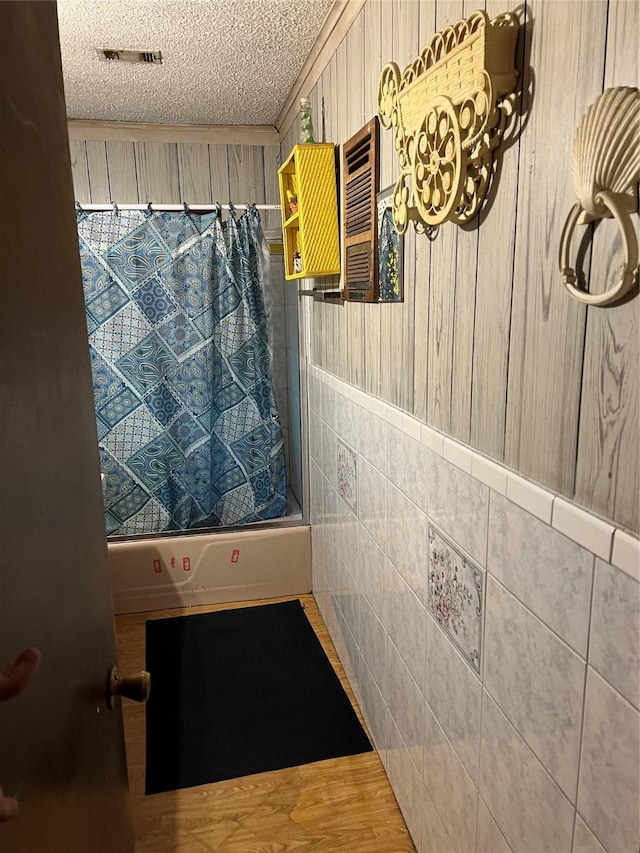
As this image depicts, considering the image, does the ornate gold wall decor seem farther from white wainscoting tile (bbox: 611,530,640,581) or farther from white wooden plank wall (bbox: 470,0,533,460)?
white wainscoting tile (bbox: 611,530,640,581)

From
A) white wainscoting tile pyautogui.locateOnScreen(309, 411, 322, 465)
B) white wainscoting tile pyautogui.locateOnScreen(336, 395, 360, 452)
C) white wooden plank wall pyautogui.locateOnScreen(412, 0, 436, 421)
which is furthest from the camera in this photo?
white wainscoting tile pyautogui.locateOnScreen(309, 411, 322, 465)

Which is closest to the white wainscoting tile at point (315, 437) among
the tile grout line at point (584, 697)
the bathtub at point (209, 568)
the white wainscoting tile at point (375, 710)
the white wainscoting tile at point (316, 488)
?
the white wainscoting tile at point (316, 488)

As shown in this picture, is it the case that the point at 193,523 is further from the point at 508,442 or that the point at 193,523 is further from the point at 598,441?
the point at 598,441

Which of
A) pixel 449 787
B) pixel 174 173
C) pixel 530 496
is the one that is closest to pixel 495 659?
pixel 530 496

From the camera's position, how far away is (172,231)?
2.74 m

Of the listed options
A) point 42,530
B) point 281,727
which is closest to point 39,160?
point 42,530

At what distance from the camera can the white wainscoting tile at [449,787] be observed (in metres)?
1.26

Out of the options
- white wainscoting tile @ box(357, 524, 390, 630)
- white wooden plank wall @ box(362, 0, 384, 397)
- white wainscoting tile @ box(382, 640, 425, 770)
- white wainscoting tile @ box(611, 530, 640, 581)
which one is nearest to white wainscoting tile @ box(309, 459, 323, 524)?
white wainscoting tile @ box(357, 524, 390, 630)

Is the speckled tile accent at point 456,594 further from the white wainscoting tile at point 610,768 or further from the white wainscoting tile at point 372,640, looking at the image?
the white wainscoting tile at point 372,640

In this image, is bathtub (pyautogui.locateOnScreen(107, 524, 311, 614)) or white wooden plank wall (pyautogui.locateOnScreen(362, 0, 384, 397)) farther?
bathtub (pyautogui.locateOnScreen(107, 524, 311, 614))

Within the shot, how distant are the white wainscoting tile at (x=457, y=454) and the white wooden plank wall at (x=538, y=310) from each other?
0.08 ft

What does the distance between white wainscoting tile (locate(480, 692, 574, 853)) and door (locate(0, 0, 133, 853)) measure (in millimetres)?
677

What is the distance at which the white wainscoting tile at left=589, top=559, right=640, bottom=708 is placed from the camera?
29.5 inches

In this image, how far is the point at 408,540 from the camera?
1553 millimetres
